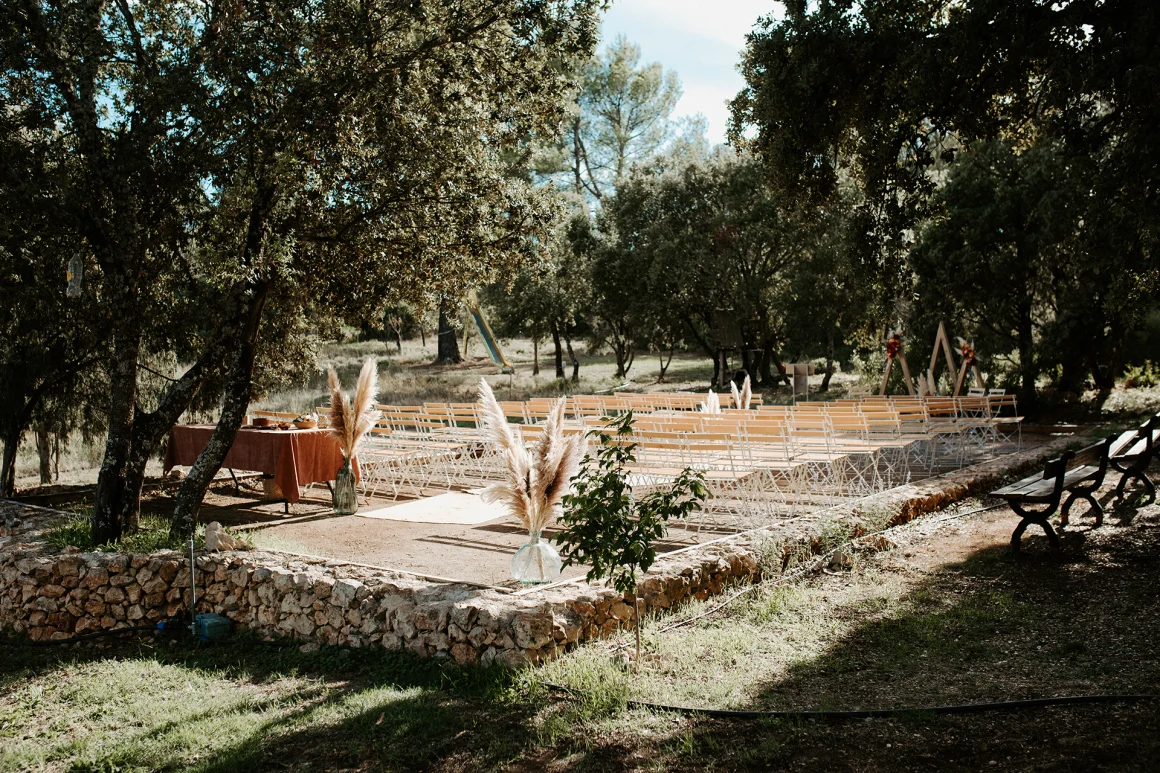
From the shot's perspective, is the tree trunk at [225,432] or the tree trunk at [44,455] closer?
the tree trunk at [225,432]

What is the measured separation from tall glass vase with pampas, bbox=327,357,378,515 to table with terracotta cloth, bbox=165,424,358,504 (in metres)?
0.29

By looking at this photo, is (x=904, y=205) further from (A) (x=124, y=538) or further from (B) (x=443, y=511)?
(A) (x=124, y=538)

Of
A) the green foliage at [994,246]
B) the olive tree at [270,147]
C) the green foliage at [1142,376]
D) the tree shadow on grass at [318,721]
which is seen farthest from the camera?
the green foliage at [1142,376]

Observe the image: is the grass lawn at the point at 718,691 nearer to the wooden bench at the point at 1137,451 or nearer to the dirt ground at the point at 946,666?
the dirt ground at the point at 946,666

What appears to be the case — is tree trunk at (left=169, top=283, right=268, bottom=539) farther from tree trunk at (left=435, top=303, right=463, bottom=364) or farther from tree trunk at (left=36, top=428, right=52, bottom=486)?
tree trunk at (left=435, top=303, right=463, bottom=364)

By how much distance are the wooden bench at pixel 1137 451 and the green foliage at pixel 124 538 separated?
8.01m

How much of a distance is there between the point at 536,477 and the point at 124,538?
4442 mm

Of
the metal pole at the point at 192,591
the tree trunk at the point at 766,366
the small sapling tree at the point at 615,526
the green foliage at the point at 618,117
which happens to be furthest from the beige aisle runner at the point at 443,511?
the green foliage at the point at 618,117

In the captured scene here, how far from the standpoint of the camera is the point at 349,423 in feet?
31.6

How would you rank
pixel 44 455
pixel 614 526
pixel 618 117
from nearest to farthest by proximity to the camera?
1. pixel 614 526
2. pixel 44 455
3. pixel 618 117

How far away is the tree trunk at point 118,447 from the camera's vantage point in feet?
25.5

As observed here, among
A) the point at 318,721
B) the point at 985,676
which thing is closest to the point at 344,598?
the point at 318,721

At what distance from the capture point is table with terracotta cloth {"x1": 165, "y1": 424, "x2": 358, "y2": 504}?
32.1 ft

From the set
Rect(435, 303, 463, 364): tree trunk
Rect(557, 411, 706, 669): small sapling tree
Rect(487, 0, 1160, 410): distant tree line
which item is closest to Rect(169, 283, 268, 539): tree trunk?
Rect(487, 0, 1160, 410): distant tree line
